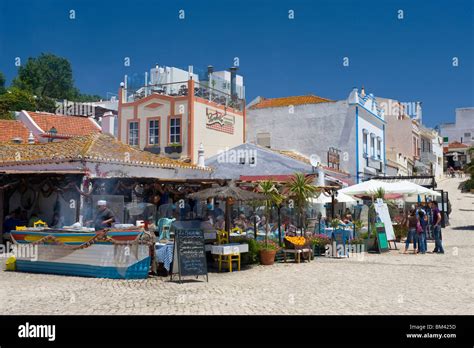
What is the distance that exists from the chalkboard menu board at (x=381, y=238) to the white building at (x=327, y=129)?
10953mm

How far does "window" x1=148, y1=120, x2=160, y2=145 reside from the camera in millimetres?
29438

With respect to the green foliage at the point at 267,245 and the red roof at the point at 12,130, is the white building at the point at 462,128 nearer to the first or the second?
the red roof at the point at 12,130

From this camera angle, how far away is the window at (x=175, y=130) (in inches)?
1129

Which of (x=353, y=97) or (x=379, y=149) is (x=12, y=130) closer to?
(x=353, y=97)

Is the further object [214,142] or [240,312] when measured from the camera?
[214,142]

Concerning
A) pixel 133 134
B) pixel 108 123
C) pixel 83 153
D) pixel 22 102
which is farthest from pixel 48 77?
pixel 83 153

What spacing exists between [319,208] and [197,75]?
1277cm

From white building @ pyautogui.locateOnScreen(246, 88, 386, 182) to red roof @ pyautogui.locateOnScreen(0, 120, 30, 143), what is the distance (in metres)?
15.5

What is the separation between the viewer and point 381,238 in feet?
60.0

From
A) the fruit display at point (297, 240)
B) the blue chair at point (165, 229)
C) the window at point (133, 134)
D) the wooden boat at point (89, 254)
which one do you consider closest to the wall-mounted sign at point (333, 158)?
the window at point (133, 134)

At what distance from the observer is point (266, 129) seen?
34.4 m

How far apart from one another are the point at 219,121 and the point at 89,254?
1941 cm

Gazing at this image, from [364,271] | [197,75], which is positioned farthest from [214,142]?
[364,271]
